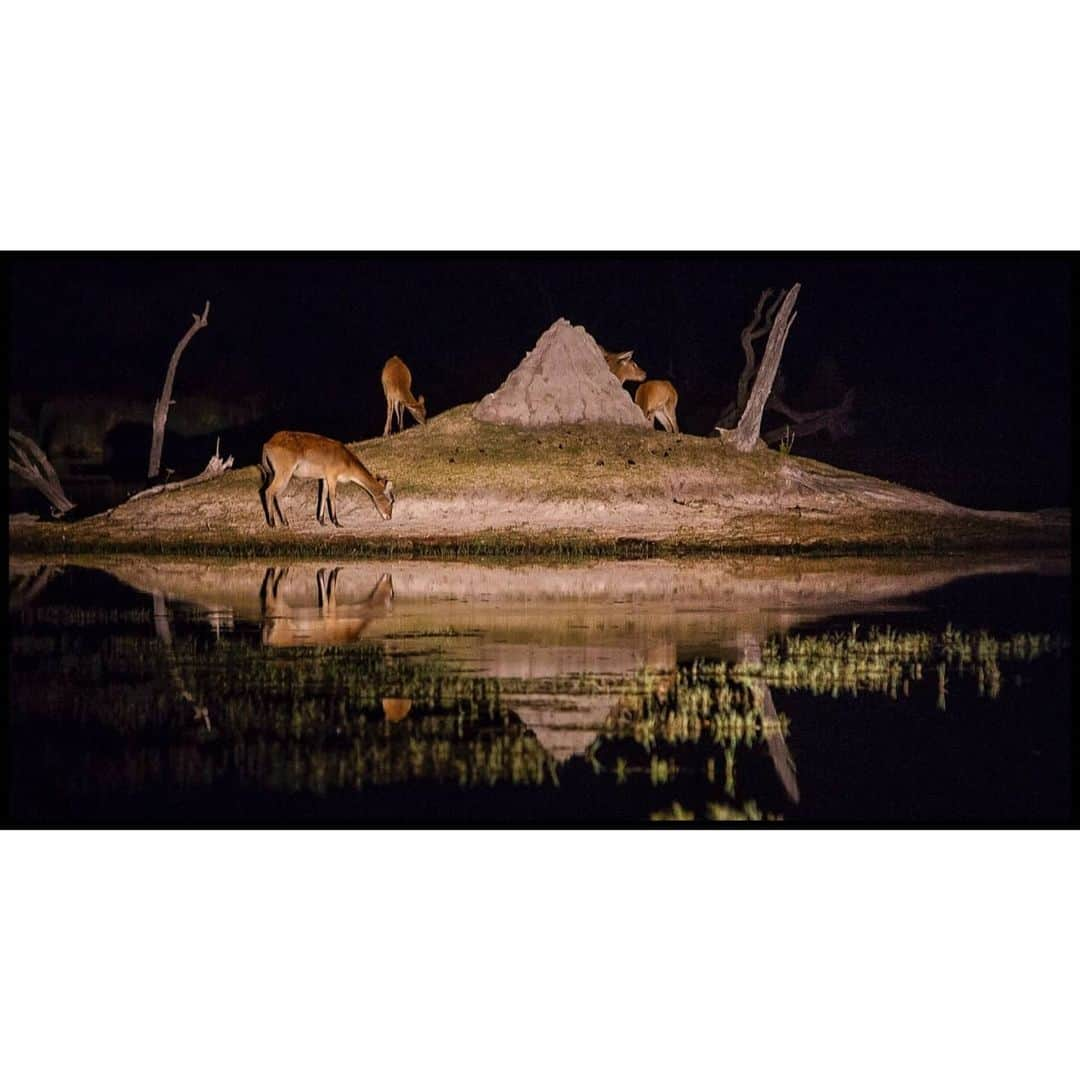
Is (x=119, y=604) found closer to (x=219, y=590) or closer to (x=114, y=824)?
(x=219, y=590)

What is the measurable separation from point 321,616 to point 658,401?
1435 centimetres

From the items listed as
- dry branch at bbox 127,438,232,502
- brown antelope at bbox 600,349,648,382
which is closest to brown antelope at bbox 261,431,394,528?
dry branch at bbox 127,438,232,502

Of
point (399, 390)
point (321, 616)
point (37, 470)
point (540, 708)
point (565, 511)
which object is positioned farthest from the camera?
point (399, 390)

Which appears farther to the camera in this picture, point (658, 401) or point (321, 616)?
point (658, 401)

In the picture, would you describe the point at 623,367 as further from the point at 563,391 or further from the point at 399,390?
the point at 399,390

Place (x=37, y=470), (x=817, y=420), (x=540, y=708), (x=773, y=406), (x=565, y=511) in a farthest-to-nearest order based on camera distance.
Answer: (x=773, y=406), (x=817, y=420), (x=37, y=470), (x=565, y=511), (x=540, y=708)

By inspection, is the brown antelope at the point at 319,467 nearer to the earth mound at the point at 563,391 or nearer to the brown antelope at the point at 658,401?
the earth mound at the point at 563,391

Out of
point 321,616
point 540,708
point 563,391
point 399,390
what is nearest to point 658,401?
point 563,391

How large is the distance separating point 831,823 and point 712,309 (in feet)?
68.4

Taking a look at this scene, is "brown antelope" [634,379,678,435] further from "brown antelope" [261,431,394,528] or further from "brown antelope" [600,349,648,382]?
"brown antelope" [261,431,394,528]

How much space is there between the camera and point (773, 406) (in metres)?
33.7

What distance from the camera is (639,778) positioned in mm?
10852

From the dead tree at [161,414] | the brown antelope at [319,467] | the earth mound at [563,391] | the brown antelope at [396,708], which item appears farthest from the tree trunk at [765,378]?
the brown antelope at [396,708]

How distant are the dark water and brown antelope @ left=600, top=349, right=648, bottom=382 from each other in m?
11.8
